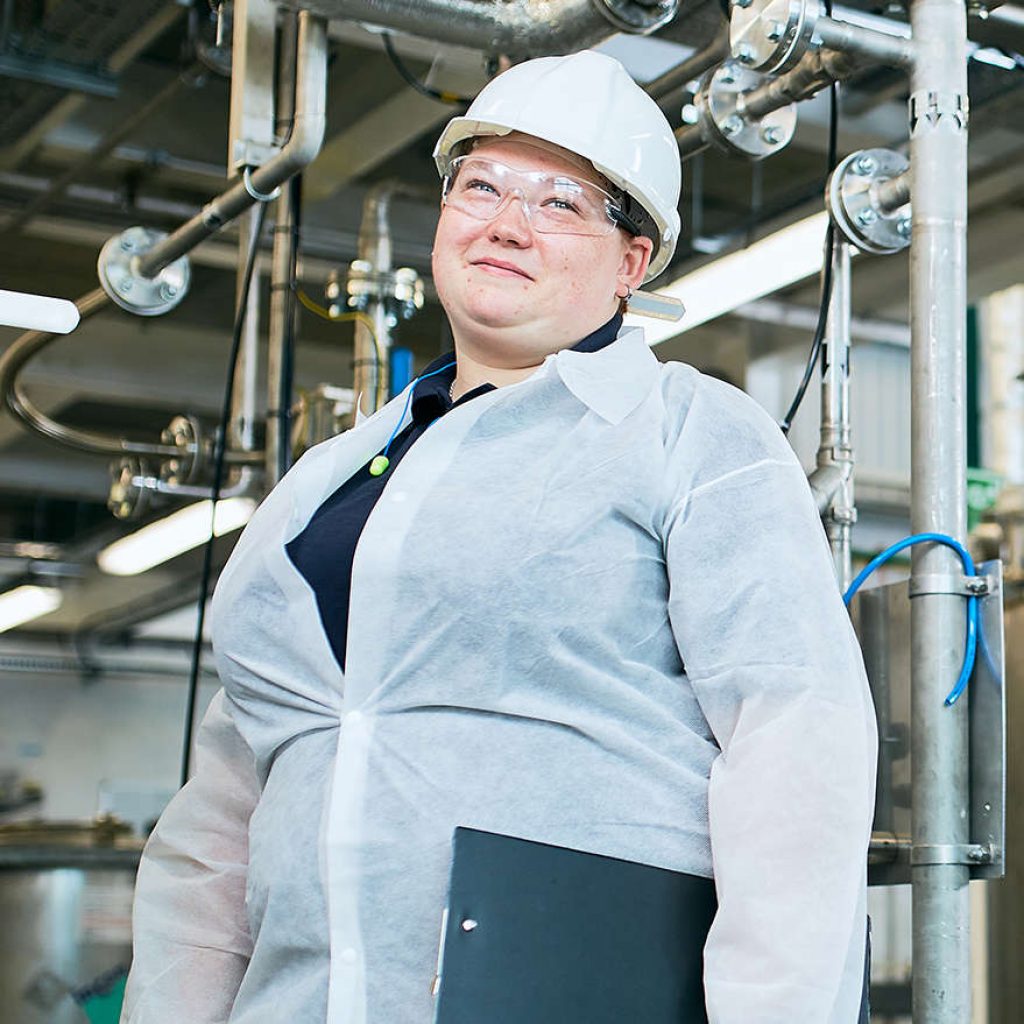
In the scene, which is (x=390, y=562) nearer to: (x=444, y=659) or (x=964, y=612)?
(x=444, y=659)

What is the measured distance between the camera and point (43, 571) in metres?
9.45

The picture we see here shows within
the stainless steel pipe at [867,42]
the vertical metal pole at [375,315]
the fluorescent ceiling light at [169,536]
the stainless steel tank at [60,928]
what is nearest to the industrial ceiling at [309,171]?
the vertical metal pole at [375,315]

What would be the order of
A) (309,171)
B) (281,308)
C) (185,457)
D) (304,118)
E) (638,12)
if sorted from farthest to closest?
(309,171), (185,457), (281,308), (304,118), (638,12)

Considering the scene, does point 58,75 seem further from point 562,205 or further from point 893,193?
point 562,205

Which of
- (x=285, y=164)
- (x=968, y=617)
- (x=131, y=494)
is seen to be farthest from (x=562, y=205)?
(x=131, y=494)

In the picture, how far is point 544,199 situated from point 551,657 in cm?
40

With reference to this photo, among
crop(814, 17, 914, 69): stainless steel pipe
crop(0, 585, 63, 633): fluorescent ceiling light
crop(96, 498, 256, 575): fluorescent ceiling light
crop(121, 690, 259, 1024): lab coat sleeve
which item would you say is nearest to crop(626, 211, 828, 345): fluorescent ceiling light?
crop(814, 17, 914, 69): stainless steel pipe

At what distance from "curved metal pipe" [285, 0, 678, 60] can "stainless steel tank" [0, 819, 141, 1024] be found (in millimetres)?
2758

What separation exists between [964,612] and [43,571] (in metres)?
8.58

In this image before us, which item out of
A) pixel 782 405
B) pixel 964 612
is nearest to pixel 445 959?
pixel 964 612

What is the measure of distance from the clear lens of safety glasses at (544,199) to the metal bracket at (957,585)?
44 centimetres

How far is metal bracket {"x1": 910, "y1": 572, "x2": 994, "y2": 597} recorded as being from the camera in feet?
4.81

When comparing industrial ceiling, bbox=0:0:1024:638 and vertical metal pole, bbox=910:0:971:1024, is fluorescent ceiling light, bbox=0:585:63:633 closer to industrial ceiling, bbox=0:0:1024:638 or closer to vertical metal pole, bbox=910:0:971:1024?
industrial ceiling, bbox=0:0:1024:638

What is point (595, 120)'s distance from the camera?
52.0 inches
